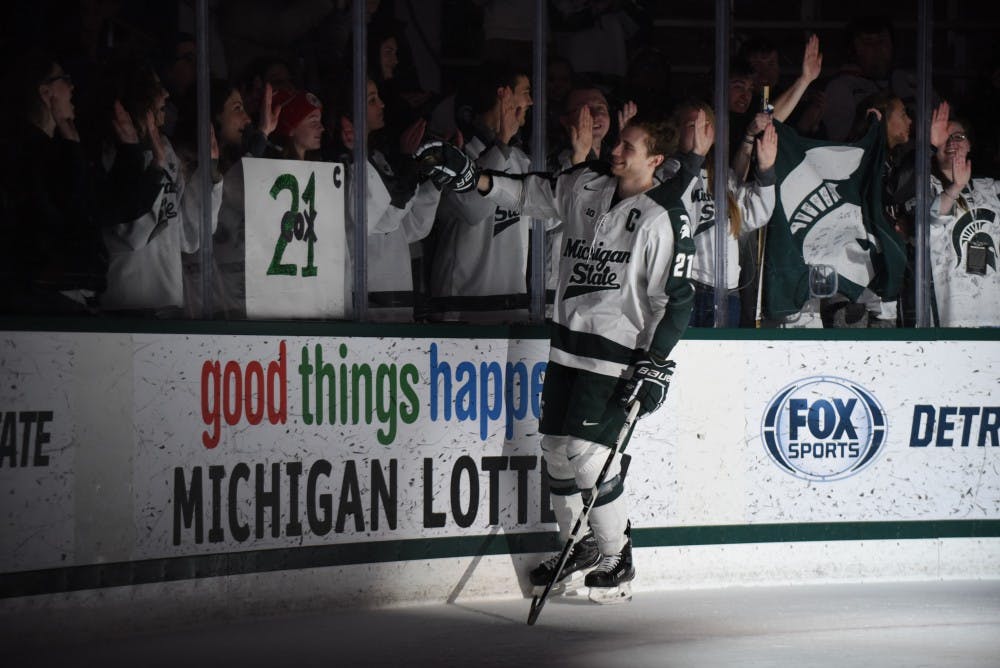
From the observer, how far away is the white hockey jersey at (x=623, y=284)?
17.1 feet

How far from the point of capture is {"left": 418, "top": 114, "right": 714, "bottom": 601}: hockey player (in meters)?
5.22

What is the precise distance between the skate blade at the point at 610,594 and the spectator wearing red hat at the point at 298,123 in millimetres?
1900

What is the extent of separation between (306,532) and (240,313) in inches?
31.8

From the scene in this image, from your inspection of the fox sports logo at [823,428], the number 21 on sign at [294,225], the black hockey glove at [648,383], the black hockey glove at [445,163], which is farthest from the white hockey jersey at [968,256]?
the number 21 on sign at [294,225]

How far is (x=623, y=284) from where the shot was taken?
5273 millimetres

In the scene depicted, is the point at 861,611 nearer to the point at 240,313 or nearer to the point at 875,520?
the point at 875,520

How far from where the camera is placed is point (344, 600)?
5.19 m

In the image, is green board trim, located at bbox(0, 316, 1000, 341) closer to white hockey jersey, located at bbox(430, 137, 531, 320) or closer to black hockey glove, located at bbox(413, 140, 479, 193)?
white hockey jersey, located at bbox(430, 137, 531, 320)

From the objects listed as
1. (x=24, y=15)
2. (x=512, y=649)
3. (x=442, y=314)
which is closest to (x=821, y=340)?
(x=442, y=314)

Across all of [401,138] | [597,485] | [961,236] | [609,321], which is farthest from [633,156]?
[961,236]

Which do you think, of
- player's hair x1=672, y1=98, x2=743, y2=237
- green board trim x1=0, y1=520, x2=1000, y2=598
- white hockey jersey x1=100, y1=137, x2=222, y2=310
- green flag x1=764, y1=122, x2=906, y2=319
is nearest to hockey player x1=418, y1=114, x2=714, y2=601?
green board trim x1=0, y1=520, x2=1000, y2=598

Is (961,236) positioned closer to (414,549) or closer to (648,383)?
(648,383)

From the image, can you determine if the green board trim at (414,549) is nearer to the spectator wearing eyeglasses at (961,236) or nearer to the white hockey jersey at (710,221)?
the spectator wearing eyeglasses at (961,236)

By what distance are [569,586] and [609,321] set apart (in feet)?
3.37
